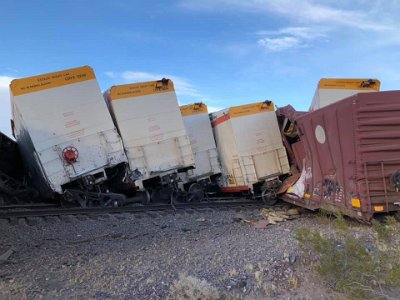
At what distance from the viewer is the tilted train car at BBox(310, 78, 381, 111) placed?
39.8 ft

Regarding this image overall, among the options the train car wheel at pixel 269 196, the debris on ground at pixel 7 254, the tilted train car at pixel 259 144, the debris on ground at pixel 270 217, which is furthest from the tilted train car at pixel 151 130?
the debris on ground at pixel 7 254

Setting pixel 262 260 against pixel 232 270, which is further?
pixel 262 260

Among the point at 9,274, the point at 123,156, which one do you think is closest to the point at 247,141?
the point at 123,156

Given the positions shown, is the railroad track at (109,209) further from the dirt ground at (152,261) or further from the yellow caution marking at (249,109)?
the yellow caution marking at (249,109)

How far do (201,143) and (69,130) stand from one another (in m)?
5.05

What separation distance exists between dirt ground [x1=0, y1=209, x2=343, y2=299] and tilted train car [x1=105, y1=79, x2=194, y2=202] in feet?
8.37

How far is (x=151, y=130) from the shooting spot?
38.2ft

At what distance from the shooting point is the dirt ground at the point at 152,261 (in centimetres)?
487

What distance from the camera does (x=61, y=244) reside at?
7359 millimetres

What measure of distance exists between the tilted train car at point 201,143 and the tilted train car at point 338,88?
3.82 m

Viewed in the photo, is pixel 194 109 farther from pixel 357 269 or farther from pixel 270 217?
pixel 357 269

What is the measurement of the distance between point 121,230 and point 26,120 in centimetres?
376

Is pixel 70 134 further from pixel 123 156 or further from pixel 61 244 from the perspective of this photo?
pixel 61 244

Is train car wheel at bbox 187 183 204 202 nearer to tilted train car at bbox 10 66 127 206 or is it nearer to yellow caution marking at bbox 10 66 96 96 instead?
tilted train car at bbox 10 66 127 206
